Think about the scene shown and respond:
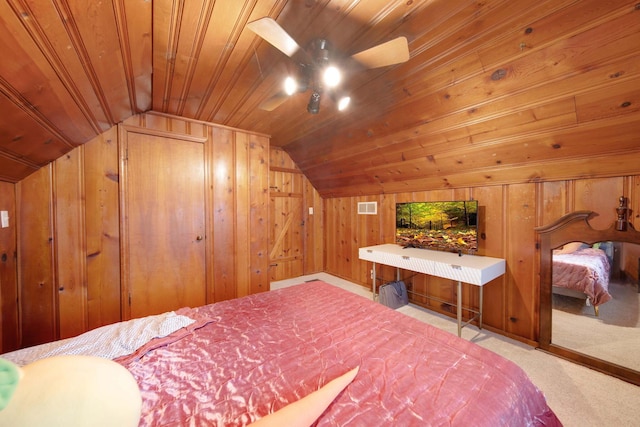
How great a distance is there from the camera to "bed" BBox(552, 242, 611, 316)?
6.44ft

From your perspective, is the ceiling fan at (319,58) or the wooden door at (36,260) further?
the wooden door at (36,260)

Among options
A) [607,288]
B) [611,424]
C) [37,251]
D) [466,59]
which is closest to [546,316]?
[607,288]

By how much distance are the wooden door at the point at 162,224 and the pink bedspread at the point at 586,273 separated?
364cm

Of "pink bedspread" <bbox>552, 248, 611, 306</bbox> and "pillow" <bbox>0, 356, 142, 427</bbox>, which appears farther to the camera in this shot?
"pink bedspread" <bbox>552, 248, 611, 306</bbox>

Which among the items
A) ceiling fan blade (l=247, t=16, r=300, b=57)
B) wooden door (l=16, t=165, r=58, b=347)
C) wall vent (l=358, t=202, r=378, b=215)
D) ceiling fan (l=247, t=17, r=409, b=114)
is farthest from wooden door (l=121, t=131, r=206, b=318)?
wall vent (l=358, t=202, r=378, b=215)

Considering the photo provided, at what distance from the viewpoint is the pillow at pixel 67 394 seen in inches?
17.7

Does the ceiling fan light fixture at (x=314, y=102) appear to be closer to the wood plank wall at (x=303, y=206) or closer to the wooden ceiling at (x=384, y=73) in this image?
the wooden ceiling at (x=384, y=73)

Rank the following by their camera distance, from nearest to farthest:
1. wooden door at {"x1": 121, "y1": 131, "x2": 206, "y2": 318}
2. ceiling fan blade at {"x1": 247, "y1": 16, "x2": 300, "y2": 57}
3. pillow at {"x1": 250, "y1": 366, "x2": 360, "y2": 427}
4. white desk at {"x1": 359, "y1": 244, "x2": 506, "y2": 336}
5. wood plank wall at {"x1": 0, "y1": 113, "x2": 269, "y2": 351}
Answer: pillow at {"x1": 250, "y1": 366, "x2": 360, "y2": 427}, ceiling fan blade at {"x1": 247, "y1": 16, "x2": 300, "y2": 57}, wood plank wall at {"x1": 0, "y1": 113, "x2": 269, "y2": 351}, white desk at {"x1": 359, "y1": 244, "x2": 506, "y2": 336}, wooden door at {"x1": 121, "y1": 131, "x2": 206, "y2": 318}

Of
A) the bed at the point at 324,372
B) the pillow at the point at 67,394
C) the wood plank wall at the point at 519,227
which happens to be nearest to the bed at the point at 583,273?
the wood plank wall at the point at 519,227

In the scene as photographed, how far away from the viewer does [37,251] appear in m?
2.03

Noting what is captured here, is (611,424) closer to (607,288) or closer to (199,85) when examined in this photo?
(607,288)

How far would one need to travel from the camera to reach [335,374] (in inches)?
41.9

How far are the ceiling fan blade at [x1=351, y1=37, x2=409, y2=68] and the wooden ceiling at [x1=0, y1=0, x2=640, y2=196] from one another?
6.9 inches

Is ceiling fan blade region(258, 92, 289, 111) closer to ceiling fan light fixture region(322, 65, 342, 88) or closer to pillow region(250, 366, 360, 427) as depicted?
ceiling fan light fixture region(322, 65, 342, 88)
